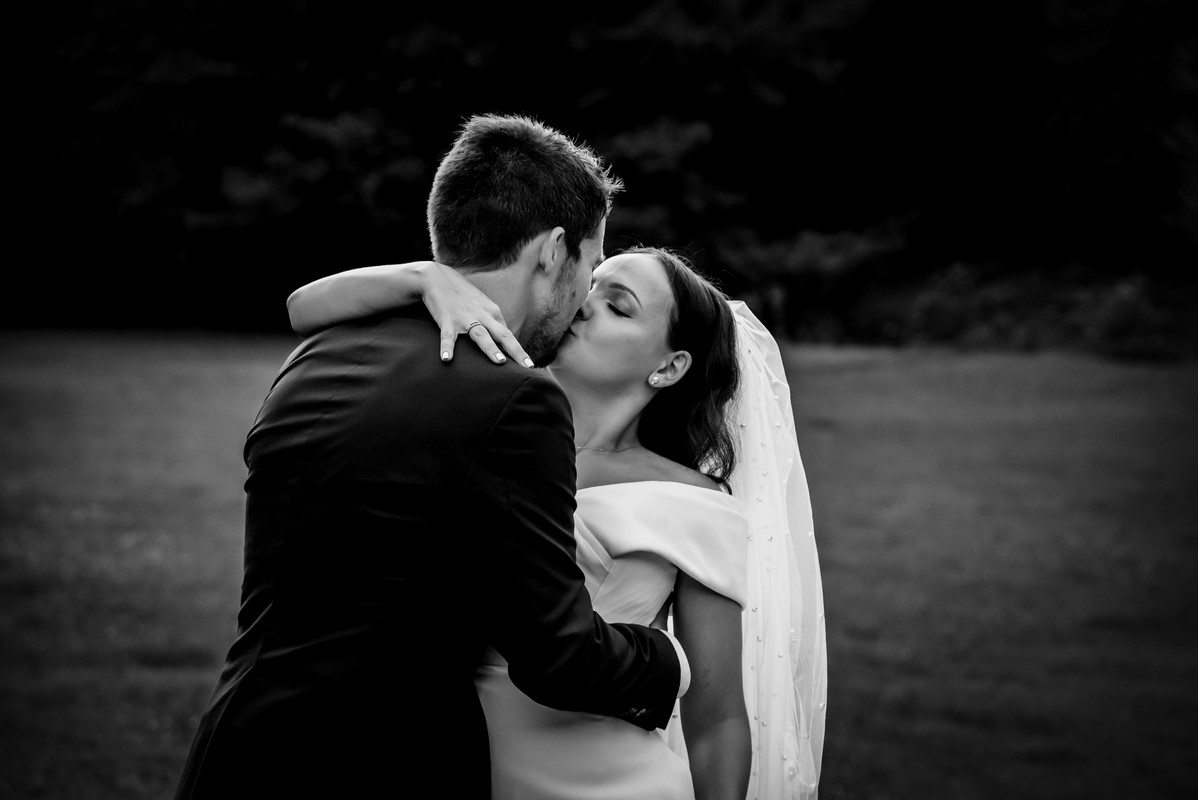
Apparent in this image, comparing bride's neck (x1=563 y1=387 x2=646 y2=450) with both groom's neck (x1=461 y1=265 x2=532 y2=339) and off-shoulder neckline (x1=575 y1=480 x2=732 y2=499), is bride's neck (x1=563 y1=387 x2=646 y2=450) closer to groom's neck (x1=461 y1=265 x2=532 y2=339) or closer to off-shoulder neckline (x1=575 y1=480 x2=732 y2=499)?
off-shoulder neckline (x1=575 y1=480 x2=732 y2=499)

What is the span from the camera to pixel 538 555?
83.0 inches

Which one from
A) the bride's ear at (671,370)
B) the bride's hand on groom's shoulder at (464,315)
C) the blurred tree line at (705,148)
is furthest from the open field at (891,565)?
the blurred tree line at (705,148)

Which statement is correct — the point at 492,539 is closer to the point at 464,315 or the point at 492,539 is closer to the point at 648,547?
the point at 464,315

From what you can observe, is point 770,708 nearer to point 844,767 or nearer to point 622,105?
point 844,767

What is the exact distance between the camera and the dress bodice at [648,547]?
2748 millimetres

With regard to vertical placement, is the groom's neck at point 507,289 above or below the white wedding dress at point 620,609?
above

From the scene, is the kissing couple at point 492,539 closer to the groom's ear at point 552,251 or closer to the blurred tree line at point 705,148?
the groom's ear at point 552,251

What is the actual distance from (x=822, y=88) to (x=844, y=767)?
35.1 feet

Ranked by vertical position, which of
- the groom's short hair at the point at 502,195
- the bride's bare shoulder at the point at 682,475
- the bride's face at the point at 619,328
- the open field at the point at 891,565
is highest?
the groom's short hair at the point at 502,195

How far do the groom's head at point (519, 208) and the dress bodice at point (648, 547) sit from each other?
53cm

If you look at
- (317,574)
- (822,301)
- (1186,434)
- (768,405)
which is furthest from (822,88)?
(317,574)

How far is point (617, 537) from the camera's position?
2.76 m

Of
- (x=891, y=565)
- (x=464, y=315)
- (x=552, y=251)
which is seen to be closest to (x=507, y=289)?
(x=552, y=251)

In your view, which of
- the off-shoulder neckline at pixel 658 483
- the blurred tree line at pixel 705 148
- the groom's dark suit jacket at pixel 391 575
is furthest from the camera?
the blurred tree line at pixel 705 148
